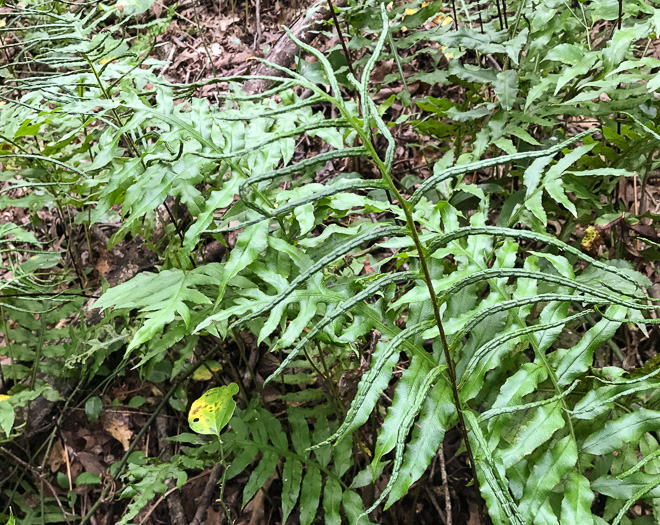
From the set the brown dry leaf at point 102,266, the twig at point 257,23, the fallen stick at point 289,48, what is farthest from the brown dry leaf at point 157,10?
the brown dry leaf at point 102,266

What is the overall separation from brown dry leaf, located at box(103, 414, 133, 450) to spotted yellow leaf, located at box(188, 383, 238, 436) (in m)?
1.20

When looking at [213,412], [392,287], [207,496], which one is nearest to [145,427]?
[207,496]

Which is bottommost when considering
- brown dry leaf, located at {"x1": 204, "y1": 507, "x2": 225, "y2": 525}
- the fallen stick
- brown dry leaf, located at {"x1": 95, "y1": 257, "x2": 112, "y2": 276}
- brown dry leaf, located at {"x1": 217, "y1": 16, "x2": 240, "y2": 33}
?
brown dry leaf, located at {"x1": 204, "y1": 507, "x2": 225, "y2": 525}

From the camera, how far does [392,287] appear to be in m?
1.40

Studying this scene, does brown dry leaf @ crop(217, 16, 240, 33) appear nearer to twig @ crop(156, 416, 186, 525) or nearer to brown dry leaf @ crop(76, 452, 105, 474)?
twig @ crop(156, 416, 186, 525)

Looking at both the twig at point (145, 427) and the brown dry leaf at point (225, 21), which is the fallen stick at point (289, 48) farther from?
the twig at point (145, 427)

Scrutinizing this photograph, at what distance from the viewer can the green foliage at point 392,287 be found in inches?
38.6

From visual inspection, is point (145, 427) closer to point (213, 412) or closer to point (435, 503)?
point (213, 412)

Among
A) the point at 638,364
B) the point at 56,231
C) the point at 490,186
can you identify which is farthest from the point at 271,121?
the point at 56,231

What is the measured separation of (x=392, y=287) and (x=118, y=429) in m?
1.83

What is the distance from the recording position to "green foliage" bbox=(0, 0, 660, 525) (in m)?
0.98

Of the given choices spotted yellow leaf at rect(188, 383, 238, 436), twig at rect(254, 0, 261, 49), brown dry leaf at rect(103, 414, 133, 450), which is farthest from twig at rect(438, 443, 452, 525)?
twig at rect(254, 0, 261, 49)

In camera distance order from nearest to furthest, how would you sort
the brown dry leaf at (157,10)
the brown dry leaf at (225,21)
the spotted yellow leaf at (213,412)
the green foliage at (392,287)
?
the green foliage at (392,287) < the spotted yellow leaf at (213,412) < the brown dry leaf at (225,21) < the brown dry leaf at (157,10)

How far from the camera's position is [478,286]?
4.79 feet
